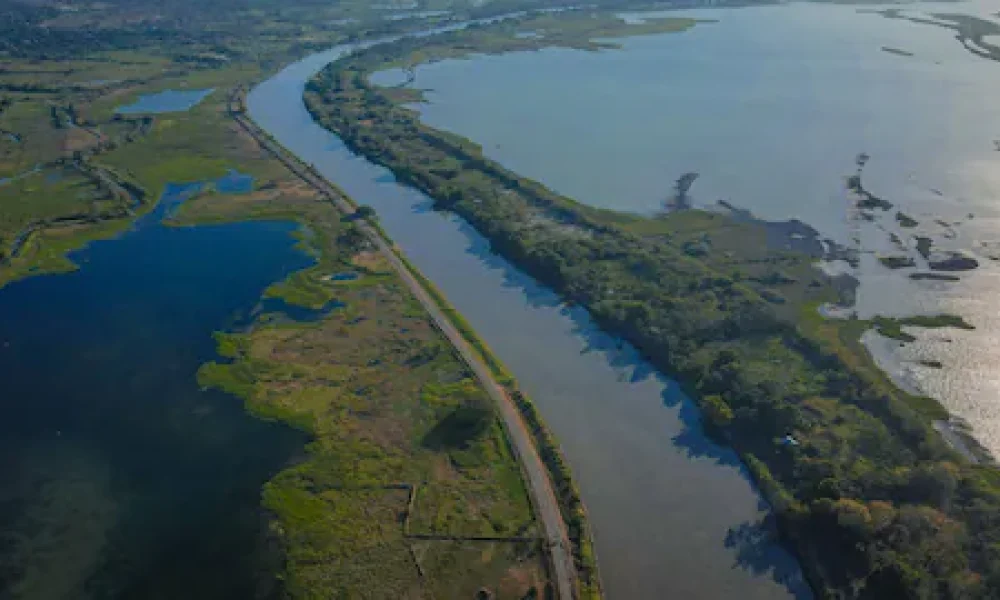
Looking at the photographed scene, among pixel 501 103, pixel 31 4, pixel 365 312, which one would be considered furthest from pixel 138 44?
pixel 365 312

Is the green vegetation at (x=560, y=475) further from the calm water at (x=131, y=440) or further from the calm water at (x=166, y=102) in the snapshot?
the calm water at (x=166, y=102)

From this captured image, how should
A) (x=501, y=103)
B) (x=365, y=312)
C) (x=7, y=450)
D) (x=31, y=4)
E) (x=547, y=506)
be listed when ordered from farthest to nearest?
(x=31, y=4) → (x=501, y=103) → (x=365, y=312) → (x=7, y=450) → (x=547, y=506)

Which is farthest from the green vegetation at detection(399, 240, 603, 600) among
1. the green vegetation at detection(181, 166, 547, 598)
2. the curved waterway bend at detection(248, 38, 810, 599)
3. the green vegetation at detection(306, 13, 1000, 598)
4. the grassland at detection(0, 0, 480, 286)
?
the grassland at detection(0, 0, 480, 286)

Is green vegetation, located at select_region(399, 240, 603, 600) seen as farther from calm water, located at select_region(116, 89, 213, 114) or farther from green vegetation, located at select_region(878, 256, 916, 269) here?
calm water, located at select_region(116, 89, 213, 114)

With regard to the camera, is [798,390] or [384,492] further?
[798,390]

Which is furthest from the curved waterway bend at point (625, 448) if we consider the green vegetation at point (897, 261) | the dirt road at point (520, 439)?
the green vegetation at point (897, 261)

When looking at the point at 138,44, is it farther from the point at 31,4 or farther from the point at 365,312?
the point at 365,312

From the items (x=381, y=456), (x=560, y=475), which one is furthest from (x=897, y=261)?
(x=381, y=456)

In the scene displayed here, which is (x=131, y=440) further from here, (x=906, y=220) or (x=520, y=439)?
(x=906, y=220)
